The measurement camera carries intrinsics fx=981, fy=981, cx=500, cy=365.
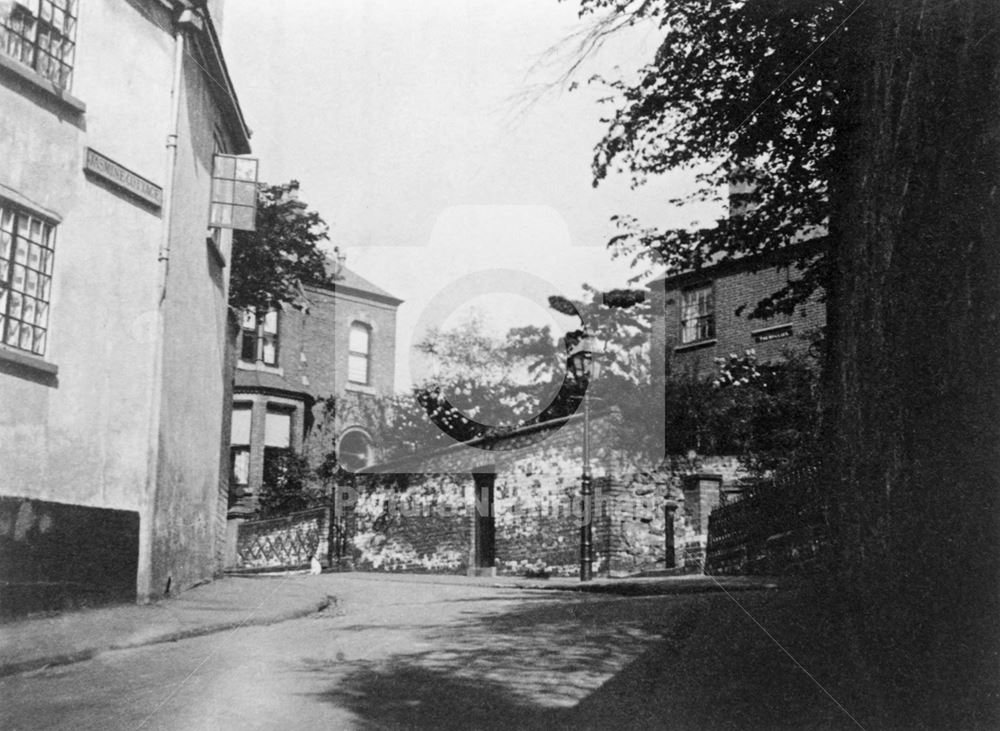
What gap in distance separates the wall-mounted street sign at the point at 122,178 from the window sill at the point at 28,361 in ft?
6.43

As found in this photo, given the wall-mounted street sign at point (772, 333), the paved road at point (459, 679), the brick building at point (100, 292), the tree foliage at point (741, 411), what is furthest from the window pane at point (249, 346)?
the paved road at point (459, 679)

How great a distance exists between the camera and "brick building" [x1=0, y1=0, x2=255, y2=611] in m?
8.12

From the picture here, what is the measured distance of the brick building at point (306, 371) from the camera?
27.3 metres

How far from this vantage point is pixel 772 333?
21453 mm

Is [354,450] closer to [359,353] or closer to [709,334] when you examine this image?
[359,353]

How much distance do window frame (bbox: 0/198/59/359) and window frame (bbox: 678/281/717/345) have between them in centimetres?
1622

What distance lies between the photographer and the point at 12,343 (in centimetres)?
816

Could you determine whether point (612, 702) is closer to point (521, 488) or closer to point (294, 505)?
point (521, 488)

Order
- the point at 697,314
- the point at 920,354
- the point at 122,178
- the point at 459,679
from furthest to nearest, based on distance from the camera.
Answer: the point at 697,314 < the point at 122,178 < the point at 459,679 < the point at 920,354

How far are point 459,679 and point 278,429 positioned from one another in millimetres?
22844

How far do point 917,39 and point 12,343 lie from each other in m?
7.24

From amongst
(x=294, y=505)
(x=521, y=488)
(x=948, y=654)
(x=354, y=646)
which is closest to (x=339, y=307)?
(x=294, y=505)

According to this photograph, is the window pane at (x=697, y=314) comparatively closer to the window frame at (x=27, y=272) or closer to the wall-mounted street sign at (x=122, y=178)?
the wall-mounted street sign at (x=122, y=178)

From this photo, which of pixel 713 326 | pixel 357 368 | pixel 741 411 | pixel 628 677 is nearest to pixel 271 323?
pixel 357 368
